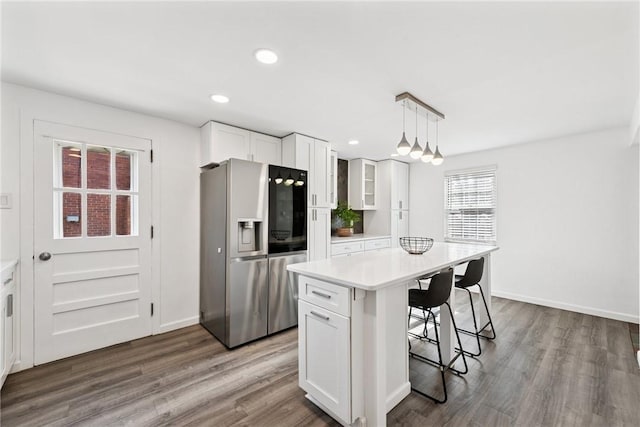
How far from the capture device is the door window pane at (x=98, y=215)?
2.56 m

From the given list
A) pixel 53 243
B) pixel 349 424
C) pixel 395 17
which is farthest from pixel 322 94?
Result: pixel 53 243

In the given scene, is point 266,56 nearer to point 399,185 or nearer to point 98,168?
point 98,168

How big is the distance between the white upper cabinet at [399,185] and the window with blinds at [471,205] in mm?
731

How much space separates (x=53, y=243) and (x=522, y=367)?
4.14m

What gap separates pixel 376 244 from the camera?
477cm

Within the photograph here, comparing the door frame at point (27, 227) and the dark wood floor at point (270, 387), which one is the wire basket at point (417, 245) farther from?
the door frame at point (27, 227)

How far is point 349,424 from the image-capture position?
162 centimetres

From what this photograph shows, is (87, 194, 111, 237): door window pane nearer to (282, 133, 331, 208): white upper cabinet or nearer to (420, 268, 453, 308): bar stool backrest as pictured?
(282, 133, 331, 208): white upper cabinet

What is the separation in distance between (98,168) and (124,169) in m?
0.21

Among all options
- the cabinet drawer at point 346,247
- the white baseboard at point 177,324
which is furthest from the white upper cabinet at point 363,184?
the white baseboard at point 177,324

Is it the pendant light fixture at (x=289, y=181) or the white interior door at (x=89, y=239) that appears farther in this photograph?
the pendant light fixture at (x=289, y=181)

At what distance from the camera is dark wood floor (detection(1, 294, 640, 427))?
1750 millimetres

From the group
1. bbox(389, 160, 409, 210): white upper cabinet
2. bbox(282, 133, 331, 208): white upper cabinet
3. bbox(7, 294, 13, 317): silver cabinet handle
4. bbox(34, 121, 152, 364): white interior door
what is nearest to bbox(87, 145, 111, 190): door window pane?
bbox(34, 121, 152, 364): white interior door

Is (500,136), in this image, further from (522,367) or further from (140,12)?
(140,12)
